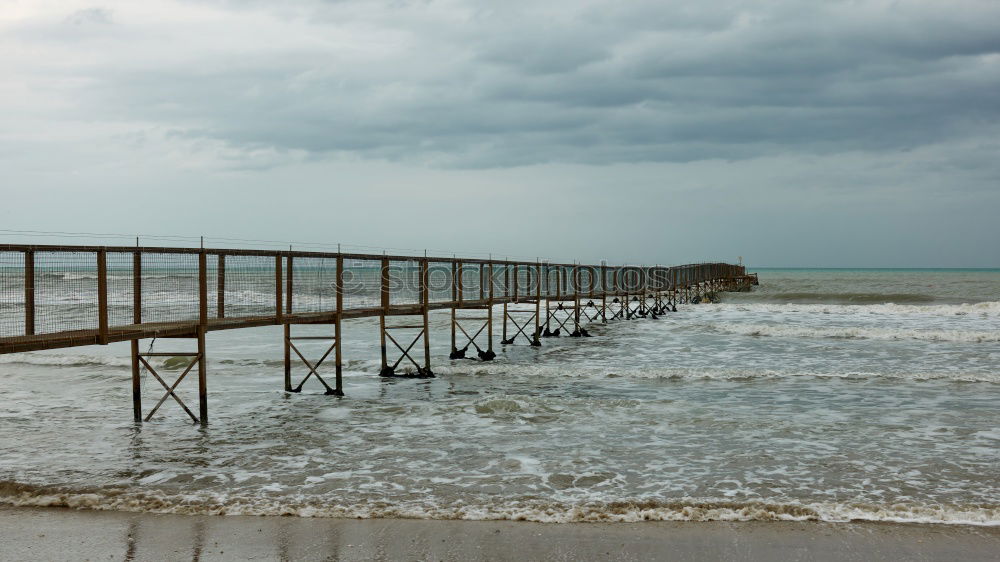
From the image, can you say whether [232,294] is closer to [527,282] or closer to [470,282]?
[470,282]

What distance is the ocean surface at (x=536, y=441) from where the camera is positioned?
322 inches

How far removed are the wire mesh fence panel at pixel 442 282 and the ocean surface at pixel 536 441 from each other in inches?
82.0

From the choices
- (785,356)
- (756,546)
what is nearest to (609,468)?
(756,546)

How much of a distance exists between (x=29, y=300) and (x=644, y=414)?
33.5ft

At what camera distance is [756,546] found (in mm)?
6750

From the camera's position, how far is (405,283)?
64.4 feet

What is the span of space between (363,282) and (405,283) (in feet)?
8.82

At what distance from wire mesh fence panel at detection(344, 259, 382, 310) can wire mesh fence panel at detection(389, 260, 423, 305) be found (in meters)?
0.42

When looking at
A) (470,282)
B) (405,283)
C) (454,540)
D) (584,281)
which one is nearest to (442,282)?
(470,282)

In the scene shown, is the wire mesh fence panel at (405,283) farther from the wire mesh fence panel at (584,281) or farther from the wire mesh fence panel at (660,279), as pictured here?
the wire mesh fence panel at (660,279)

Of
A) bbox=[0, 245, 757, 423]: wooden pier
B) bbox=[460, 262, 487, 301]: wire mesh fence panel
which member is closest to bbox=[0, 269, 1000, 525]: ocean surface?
bbox=[0, 245, 757, 423]: wooden pier

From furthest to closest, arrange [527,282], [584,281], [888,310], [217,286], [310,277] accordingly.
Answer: [888,310] < [584,281] < [527,282] < [310,277] < [217,286]

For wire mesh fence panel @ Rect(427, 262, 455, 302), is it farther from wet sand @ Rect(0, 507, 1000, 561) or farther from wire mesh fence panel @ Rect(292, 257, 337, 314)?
wet sand @ Rect(0, 507, 1000, 561)

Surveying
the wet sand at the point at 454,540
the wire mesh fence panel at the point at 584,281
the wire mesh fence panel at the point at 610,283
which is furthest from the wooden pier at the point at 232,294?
the wire mesh fence panel at the point at 610,283
